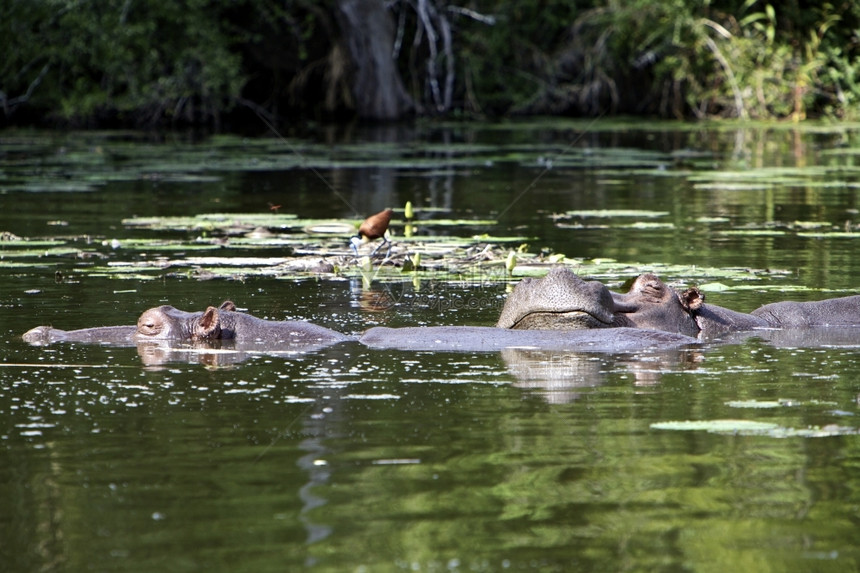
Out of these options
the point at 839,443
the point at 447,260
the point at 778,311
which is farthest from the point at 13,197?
the point at 839,443

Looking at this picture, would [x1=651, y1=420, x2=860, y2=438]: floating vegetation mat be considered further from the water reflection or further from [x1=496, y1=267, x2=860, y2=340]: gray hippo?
[x1=496, y1=267, x2=860, y2=340]: gray hippo

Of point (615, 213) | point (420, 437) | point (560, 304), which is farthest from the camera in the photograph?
point (615, 213)

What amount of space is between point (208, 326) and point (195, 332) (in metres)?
0.08

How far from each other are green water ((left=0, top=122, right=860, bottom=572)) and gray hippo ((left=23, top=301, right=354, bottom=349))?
14 cm

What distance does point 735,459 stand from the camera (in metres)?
4.09

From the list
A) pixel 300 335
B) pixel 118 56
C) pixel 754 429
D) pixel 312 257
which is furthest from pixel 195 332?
pixel 118 56

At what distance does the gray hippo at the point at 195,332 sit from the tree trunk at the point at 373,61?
19.6 metres

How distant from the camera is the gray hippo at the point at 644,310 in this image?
581cm

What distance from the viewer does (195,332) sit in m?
6.12

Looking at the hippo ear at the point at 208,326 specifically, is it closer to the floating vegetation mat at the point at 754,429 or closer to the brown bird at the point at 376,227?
the floating vegetation mat at the point at 754,429

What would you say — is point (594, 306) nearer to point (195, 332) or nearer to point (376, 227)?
point (195, 332)

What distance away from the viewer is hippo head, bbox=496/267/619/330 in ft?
19.0

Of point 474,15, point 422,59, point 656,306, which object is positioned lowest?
point 656,306

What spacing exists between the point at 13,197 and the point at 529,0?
1584 cm
